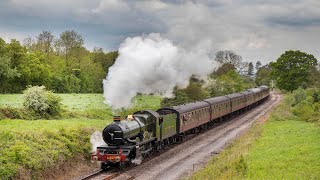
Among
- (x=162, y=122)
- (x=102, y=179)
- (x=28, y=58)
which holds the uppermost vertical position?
(x=28, y=58)

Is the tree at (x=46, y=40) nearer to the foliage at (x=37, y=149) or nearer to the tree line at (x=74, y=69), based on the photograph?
the tree line at (x=74, y=69)

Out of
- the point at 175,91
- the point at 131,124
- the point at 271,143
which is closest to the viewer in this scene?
the point at 131,124

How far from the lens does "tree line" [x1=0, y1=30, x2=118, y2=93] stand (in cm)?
6309

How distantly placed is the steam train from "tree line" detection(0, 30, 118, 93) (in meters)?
32.7

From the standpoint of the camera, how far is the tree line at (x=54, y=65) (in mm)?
63094

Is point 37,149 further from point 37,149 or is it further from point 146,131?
point 146,131

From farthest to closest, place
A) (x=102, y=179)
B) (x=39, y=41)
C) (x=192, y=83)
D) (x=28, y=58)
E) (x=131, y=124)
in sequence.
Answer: (x=39, y=41) → (x=28, y=58) → (x=192, y=83) → (x=131, y=124) → (x=102, y=179)

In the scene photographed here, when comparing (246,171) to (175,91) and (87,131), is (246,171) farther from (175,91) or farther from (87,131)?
(175,91)

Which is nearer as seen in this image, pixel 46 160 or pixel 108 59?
pixel 46 160

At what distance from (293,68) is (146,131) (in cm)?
6588

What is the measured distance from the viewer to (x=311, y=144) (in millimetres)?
24109

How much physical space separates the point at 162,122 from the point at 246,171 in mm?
9399

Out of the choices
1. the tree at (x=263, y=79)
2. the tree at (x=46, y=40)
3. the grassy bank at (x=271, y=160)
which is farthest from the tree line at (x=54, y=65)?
the tree at (x=263, y=79)

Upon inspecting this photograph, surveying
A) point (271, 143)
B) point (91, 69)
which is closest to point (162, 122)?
point (271, 143)
